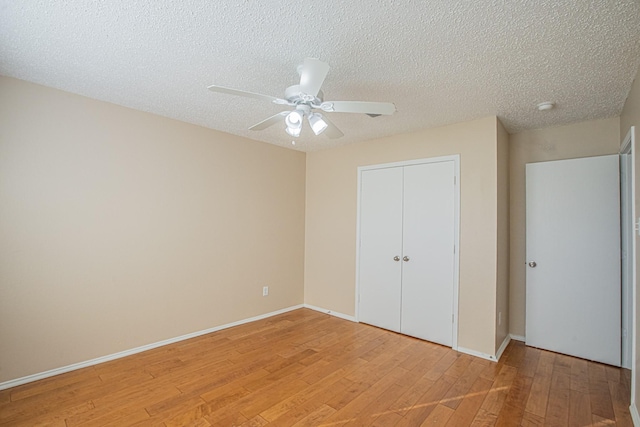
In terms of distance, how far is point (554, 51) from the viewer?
190 centimetres

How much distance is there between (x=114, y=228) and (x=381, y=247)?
301cm

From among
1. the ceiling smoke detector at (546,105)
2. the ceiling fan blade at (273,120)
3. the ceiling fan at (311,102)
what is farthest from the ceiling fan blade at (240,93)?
the ceiling smoke detector at (546,105)

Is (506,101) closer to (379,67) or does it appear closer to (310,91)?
(379,67)

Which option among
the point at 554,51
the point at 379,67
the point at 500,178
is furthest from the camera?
the point at 500,178

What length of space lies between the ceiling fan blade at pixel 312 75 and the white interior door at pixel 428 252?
211 centimetres

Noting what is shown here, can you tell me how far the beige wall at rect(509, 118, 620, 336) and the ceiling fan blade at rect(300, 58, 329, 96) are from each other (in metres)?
2.92

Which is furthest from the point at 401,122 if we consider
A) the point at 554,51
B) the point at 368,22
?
the point at 368,22

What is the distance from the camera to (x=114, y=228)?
116 inches

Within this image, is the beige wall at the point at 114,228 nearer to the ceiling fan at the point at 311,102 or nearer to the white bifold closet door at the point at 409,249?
the white bifold closet door at the point at 409,249

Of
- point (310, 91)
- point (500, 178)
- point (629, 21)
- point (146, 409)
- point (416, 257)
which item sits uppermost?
point (629, 21)

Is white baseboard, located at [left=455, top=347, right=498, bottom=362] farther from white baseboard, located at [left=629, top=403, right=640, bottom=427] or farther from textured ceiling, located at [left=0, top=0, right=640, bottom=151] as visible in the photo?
textured ceiling, located at [left=0, top=0, right=640, bottom=151]

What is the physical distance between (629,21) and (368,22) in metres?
1.38

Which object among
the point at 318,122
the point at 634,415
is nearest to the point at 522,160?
the point at 634,415

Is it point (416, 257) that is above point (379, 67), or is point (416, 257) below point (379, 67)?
below
